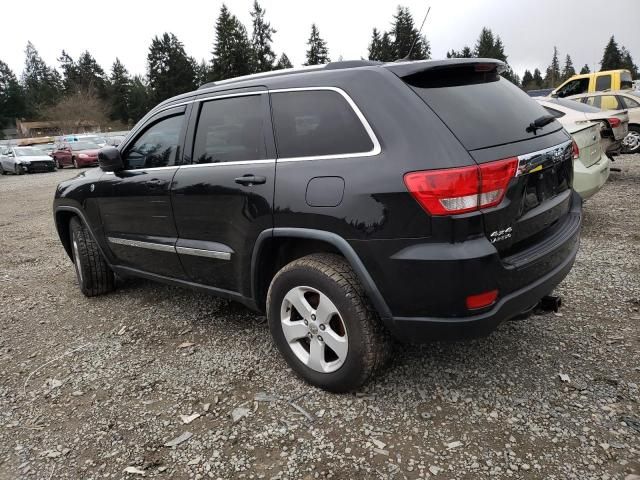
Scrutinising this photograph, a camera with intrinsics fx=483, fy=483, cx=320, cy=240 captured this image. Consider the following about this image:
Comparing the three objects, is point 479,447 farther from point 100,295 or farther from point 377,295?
point 100,295

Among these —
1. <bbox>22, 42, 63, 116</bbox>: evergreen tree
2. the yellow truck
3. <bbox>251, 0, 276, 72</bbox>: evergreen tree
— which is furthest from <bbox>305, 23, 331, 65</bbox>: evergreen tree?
the yellow truck

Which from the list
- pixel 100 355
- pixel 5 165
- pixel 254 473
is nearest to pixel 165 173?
pixel 100 355

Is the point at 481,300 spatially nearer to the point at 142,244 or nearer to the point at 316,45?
the point at 142,244

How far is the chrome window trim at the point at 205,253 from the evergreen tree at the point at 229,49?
63.3 meters

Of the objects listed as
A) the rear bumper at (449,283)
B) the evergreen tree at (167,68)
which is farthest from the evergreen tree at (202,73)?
the rear bumper at (449,283)

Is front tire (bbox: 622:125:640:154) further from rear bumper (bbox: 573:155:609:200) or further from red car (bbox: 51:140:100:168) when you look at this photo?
red car (bbox: 51:140:100:168)

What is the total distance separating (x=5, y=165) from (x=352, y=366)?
27.8 meters

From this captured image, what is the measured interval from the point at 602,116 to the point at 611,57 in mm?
85980

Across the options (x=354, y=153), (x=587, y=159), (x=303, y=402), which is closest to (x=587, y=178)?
(x=587, y=159)

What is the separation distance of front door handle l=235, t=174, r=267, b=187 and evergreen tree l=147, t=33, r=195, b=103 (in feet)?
228

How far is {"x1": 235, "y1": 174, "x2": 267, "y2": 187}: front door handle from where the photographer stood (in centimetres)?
277

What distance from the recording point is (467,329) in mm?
2275

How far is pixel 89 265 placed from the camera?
448 cm

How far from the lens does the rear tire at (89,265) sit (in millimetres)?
4484
